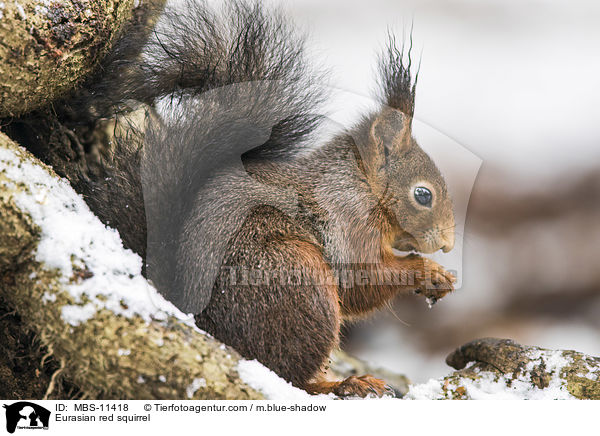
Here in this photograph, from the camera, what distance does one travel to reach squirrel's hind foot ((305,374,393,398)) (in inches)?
43.3

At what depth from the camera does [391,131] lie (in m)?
1.23

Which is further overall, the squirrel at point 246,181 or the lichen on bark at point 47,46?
the squirrel at point 246,181

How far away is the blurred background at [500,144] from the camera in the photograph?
43.9 inches

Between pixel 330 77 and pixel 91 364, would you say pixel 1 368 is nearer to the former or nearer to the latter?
pixel 91 364

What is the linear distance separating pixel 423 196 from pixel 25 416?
1037 mm

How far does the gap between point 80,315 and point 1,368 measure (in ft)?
1.06

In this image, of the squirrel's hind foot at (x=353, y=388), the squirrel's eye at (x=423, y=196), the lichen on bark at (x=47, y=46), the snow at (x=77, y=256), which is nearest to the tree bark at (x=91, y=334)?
the snow at (x=77, y=256)

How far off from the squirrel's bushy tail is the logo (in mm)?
326

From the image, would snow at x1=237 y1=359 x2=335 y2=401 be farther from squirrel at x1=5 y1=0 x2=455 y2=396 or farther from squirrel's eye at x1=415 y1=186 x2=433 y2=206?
squirrel's eye at x1=415 y1=186 x2=433 y2=206

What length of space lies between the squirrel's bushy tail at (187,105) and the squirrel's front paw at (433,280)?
55 cm

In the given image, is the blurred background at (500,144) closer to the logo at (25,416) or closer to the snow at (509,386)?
the snow at (509,386)

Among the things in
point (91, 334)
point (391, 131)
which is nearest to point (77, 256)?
point (91, 334)

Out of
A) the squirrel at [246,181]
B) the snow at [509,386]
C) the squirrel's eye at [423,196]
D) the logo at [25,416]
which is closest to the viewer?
the logo at [25,416]

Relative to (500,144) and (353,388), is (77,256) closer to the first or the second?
(353,388)
